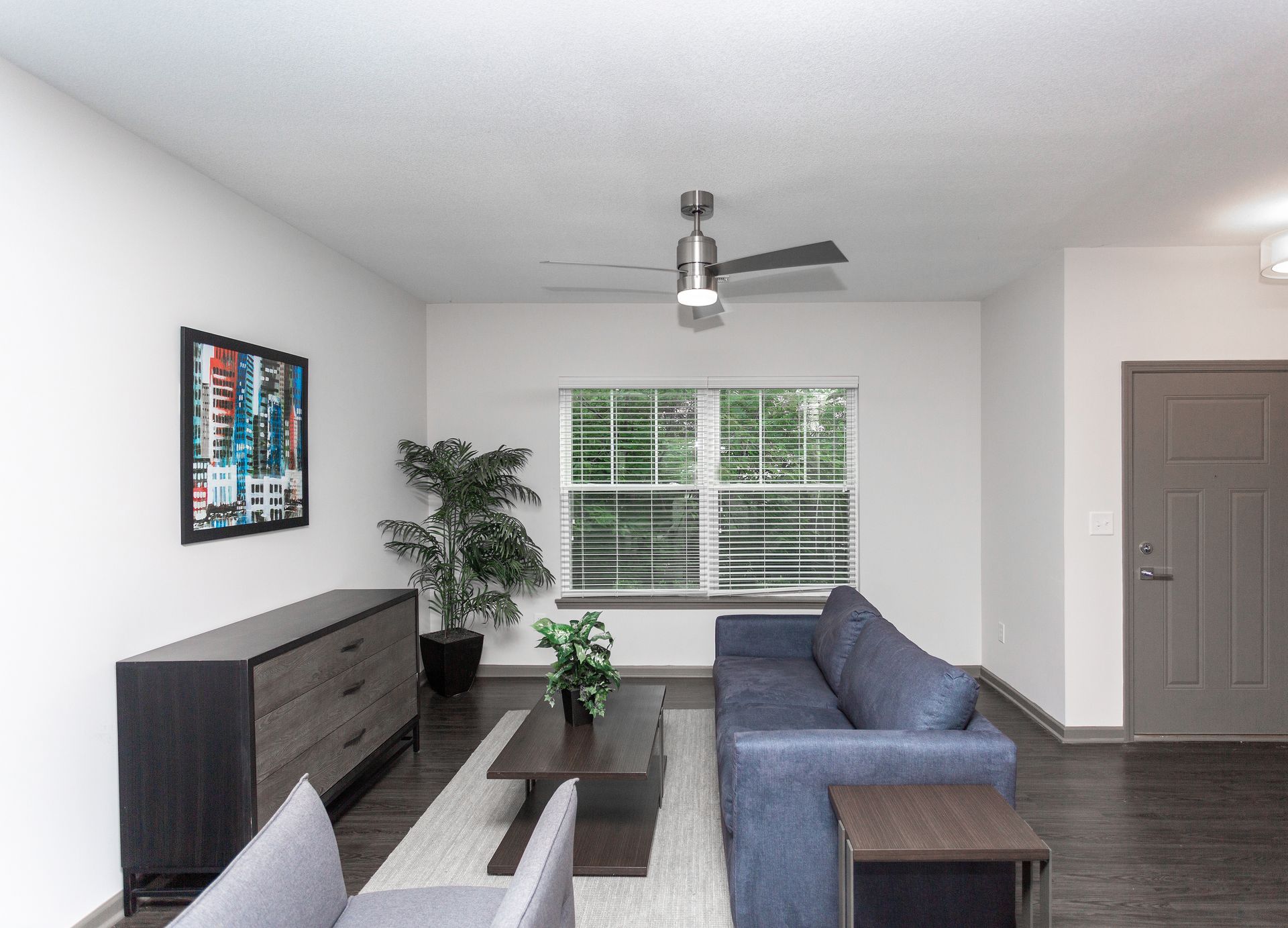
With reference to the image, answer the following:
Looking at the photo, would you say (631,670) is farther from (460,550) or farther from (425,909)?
(425,909)

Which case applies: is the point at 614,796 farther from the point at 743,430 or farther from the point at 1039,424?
the point at 1039,424

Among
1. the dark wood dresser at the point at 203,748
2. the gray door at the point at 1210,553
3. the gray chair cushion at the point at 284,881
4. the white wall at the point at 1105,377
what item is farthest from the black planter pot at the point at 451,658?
the gray door at the point at 1210,553

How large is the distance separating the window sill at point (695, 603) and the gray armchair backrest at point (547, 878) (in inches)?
147

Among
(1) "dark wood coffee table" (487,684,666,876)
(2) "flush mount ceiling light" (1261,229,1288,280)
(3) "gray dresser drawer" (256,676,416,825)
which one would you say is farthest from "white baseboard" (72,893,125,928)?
(2) "flush mount ceiling light" (1261,229,1288,280)

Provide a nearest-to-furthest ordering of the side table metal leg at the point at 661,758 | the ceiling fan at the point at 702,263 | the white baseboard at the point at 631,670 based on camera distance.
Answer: the ceiling fan at the point at 702,263 → the side table metal leg at the point at 661,758 → the white baseboard at the point at 631,670

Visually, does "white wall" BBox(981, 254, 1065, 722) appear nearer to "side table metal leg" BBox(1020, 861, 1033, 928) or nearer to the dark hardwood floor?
the dark hardwood floor

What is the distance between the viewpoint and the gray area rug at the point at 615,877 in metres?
2.47

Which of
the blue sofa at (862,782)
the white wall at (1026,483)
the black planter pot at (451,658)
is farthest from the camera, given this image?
the black planter pot at (451,658)

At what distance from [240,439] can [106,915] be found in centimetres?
175

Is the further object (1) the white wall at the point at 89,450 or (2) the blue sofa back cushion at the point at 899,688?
(2) the blue sofa back cushion at the point at 899,688

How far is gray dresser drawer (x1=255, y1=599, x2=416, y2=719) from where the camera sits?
2574 mm

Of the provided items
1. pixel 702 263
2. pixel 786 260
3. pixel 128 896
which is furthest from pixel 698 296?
pixel 128 896

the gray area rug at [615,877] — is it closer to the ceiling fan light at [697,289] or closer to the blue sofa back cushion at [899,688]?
the blue sofa back cushion at [899,688]

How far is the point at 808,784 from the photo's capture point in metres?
2.17
